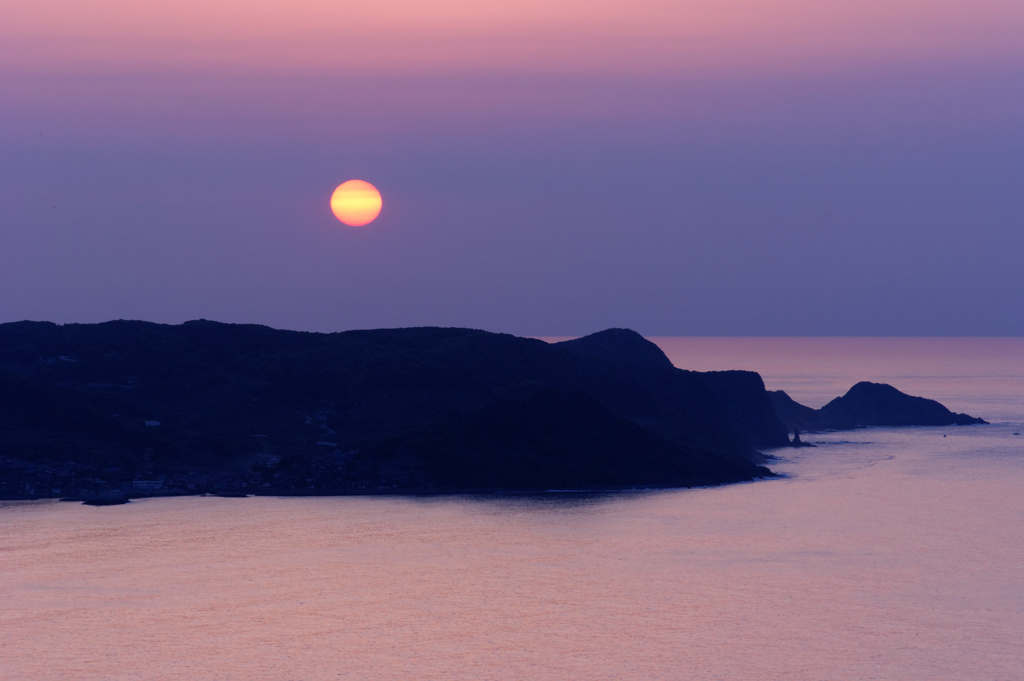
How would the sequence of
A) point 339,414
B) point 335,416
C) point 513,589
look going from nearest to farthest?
1. point 513,589
2. point 335,416
3. point 339,414

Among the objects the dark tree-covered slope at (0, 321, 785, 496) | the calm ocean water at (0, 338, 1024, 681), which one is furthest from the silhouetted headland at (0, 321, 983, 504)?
the calm ocean water at (0, 338, 1024, 681)

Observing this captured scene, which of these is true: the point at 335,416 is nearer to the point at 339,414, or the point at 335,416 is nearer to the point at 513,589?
the point at 339,414

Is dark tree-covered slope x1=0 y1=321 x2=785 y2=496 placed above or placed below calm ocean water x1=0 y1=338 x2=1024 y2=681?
above

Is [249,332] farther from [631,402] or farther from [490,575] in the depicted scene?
[490,575]

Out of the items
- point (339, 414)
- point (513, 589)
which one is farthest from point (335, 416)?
point (513, 589)

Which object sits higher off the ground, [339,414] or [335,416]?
[339,414]

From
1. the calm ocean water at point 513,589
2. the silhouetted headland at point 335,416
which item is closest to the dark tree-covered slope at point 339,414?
the silhouetted headland at point 335,416

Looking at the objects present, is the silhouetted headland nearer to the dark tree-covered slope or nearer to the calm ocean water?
the dark tree-covered slope

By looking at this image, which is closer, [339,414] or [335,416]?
[335,416]
